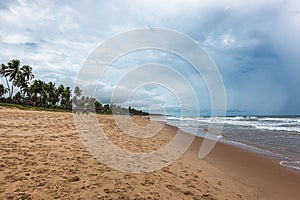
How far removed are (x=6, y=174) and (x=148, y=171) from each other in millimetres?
3805

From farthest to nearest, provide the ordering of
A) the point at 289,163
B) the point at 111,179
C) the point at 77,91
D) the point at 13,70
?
the point at 77,91
the point at 13,70
the point at 289,163
the point at 111,179

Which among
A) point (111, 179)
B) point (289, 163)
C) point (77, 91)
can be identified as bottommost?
point (289, 163)

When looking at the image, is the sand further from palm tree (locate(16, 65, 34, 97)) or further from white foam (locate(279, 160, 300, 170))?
palm tree (locate(16, 65, 34, 97))

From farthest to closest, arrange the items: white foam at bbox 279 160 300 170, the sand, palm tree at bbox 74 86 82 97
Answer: palm tree at bbox 74 86 82 97
white foam at bbox 279 160 300 170
the sand

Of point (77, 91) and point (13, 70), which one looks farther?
point (77, 91)

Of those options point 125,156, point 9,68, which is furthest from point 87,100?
point 125,156

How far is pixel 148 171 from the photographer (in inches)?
262

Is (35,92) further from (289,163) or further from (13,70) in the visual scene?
(289,163)

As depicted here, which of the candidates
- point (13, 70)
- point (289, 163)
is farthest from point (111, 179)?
point (13, 70)

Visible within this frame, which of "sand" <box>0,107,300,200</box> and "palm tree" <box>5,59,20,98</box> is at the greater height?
"palm tree" <box>5,59,20,98</box>

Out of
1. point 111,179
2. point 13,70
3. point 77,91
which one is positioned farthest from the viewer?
point 77,91

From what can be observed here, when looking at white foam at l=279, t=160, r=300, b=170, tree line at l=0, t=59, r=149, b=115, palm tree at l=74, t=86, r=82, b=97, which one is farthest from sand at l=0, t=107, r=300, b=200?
palm tree at l=74, t=86, r=82, b=97

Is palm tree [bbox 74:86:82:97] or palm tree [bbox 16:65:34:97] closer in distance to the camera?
palm tree [bbox 16:65:34:97]

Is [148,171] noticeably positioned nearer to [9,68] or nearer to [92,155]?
[92,155]
